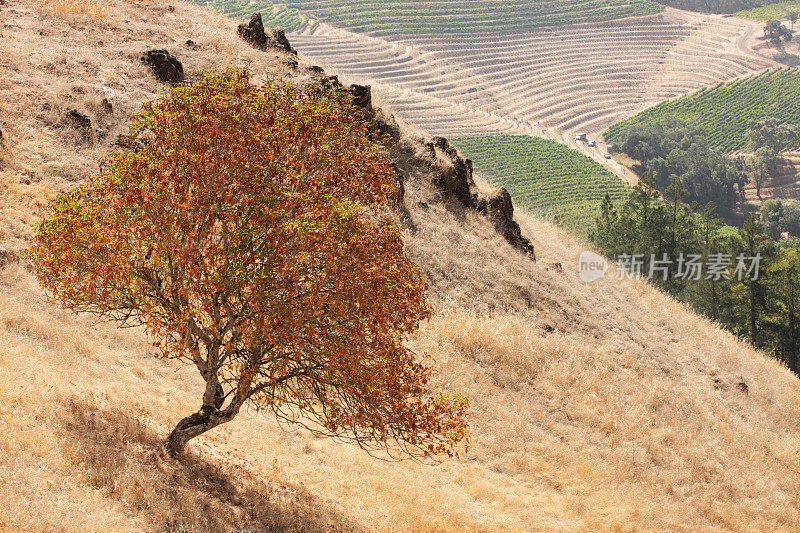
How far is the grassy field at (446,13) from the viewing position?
168375 mm

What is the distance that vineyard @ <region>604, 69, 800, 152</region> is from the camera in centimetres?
13536

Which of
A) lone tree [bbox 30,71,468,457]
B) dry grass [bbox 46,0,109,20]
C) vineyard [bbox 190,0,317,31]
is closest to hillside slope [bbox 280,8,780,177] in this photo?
vineyard [bbox 190,0,317,31]

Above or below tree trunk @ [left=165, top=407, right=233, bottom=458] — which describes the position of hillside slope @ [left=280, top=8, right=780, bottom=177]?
above

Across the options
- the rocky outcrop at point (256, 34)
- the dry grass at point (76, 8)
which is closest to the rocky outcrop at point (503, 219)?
the rocky outcrop at point (256, 34)

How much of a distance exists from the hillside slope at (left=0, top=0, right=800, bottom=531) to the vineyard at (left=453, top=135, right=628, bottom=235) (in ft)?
186

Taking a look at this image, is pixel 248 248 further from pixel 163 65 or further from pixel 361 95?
pixel 163 65

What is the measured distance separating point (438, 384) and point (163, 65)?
17.4 meters

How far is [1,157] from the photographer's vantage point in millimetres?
19562

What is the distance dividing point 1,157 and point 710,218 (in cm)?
6562

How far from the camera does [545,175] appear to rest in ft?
341

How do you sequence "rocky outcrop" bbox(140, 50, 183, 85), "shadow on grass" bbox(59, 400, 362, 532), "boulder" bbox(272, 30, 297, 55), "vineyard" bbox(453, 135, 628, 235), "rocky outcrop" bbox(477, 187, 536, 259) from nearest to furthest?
"shadow on grass" bbox(59, 400, 362, 532) < "rocky outcrop" bbox(140, 50, 183, 85) < "rocky outcrop" bbox(477, 187, 536, 259) < "boulder" bbox(272, 30, 297, 55) < "vineyard" bbox(453, 135, 628, 235)

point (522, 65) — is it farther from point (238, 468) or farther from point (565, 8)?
point (238, 468)

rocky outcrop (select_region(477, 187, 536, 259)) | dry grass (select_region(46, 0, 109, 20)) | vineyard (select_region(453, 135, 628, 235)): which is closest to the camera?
dry grass (select_region(46, 0, 109, 20))

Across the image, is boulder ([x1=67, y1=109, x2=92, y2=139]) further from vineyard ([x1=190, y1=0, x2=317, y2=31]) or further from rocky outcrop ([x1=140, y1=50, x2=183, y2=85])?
vineyard ([x1=190, y1=0, x2=317, y2=31])
